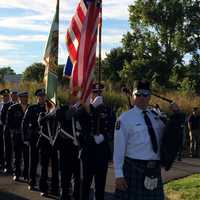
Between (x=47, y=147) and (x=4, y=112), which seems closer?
(x=47, y=147)

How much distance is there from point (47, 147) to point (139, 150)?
4807 millimetres

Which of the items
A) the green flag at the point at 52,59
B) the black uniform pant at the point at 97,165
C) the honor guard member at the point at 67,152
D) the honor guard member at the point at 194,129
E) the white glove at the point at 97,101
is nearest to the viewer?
the black uniform pant at the point at 97,165

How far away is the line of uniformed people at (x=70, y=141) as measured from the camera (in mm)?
8555

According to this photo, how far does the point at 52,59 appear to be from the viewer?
402 inches

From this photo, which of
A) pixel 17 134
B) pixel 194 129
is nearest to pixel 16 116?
pixel 17 134

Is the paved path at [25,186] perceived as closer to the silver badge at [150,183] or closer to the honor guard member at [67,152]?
the honor guard member at [67,152]

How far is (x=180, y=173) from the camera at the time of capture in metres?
14.4

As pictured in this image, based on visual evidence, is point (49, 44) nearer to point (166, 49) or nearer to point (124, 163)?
point (124, 163)

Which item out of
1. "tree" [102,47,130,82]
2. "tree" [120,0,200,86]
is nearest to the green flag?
"tree" [120,0,200,86]

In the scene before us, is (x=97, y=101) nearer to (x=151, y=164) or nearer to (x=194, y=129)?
(x=151, y=164)

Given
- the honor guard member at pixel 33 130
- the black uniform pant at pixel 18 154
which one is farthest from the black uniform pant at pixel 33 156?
the black uniform pant at pixel 18 154

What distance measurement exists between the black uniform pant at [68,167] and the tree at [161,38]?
34178 mm

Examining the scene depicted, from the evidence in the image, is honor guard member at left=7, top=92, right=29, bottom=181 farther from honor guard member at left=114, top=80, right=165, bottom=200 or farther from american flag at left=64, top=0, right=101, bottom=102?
honor guard member at left=114, top=80, right=165, bottom=200

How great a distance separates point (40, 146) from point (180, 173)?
4652 millimetres
